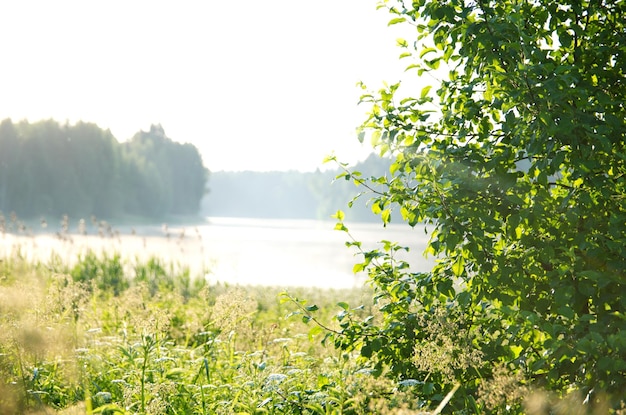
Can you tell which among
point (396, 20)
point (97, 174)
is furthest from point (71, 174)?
point (396, 20)

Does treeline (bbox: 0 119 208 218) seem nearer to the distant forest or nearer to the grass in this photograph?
the distant forest

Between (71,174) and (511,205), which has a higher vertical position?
(71,174)

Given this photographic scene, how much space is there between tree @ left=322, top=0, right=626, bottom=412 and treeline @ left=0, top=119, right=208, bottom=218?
55.6 metres

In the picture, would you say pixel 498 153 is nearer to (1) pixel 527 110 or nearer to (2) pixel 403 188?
(1) pixel 527 110

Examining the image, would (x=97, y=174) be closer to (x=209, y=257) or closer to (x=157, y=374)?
(x=209, y=257)

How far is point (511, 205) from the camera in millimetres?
3361

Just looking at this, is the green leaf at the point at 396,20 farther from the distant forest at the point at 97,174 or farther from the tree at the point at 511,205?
the distant forest at the point at 97,174

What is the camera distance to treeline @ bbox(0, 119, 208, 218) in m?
53.4

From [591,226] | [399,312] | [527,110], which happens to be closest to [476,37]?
[527,110]

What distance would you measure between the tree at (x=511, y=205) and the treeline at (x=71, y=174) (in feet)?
183

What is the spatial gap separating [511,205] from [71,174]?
59.0 metres

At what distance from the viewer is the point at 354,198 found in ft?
11.8

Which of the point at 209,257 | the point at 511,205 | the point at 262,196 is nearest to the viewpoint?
the point at 511,205

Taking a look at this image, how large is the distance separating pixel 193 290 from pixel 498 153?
28.4 ft
